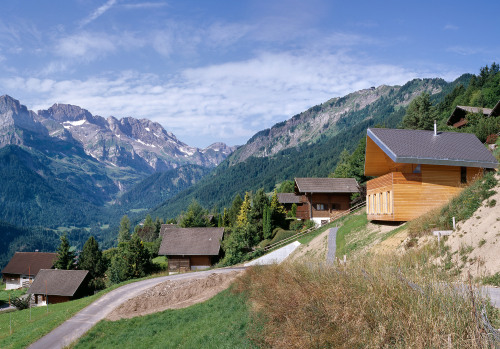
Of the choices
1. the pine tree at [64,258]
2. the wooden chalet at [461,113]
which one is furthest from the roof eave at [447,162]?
the pine tree at [64,258]

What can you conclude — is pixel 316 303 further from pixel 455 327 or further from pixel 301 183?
pixel 301 183

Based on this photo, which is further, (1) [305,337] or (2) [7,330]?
(2) [7,330]

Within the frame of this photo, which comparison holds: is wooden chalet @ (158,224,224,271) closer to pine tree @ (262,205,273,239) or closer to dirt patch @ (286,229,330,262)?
pine tree @ (262,205,273,239)

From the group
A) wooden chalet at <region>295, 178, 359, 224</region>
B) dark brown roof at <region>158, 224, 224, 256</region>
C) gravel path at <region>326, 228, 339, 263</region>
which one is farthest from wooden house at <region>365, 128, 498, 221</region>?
dark brown roof at <region>158, 224, 224, 256</region>

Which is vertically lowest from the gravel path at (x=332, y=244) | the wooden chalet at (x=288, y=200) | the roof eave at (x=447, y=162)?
the gravel path at (x=332, y=244)

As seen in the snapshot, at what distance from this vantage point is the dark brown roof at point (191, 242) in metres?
49.4

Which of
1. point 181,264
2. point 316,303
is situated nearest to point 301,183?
point 181,264

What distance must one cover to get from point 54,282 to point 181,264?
1721 cm

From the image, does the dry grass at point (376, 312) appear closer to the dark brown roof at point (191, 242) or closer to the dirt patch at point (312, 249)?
the dirt patch at point (312, 249)

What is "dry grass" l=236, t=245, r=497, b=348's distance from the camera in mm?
6422

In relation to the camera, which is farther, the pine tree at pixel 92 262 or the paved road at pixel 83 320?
the pine tree at pixel 92 262

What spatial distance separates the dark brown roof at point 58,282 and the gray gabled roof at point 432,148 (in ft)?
141

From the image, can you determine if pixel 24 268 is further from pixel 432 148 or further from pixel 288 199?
pixel 432 148

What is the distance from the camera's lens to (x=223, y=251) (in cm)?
5266
